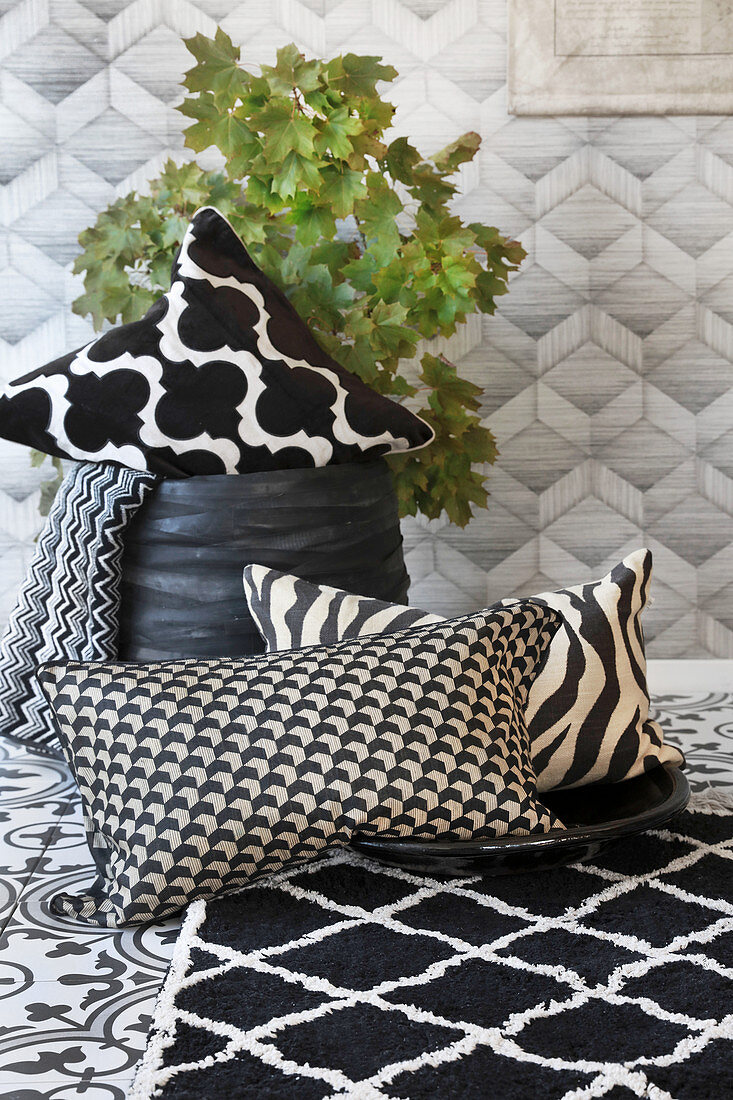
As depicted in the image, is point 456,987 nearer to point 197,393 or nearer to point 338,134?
point 197,393

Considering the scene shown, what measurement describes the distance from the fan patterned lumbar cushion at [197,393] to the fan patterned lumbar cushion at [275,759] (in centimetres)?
40

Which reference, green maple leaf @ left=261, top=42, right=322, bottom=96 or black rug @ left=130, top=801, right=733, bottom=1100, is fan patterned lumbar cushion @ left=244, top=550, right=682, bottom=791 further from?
green maple leaf @ left=261, top=42, right=322, bottom=96

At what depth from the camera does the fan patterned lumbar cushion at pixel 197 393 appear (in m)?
1.31

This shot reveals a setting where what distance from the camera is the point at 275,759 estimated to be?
94 cm

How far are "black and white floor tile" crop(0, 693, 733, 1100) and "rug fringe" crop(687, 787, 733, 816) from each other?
0.21ft

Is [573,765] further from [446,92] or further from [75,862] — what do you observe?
[446,92]

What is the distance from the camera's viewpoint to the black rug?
71cm

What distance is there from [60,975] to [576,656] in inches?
25.1

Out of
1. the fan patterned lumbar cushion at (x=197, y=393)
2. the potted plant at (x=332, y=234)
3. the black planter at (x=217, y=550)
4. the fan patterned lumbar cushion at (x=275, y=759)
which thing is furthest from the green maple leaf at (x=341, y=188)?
the fan patterned lumbar cushion at (x=275, y=759)

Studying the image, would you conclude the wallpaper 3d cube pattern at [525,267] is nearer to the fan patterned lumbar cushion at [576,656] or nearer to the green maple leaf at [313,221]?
the green maple leaf at [313,221]

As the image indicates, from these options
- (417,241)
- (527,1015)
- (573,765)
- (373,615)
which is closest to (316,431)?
(373,615)

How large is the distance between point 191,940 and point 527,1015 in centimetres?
31

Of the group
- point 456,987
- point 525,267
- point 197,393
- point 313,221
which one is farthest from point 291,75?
point 456,987

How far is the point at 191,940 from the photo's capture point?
90 centimetres
